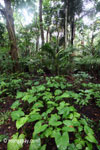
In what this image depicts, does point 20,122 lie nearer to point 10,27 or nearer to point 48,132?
point 48,132

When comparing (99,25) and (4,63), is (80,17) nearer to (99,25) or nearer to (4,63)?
(99,25)

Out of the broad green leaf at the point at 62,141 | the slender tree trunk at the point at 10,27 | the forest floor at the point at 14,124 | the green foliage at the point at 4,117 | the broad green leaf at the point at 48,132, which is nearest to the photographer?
the broad green leaf at the point at 62,141

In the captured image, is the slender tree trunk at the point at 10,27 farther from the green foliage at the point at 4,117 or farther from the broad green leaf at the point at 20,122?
the broad green leaf at the point at 20,122

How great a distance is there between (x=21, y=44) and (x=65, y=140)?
4.55m

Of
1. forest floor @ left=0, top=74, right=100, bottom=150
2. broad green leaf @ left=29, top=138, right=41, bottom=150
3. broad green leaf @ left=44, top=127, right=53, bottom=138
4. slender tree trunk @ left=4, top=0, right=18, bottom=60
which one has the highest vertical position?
slender tree trunk @ left=4, top=0, right=18, bottom=60

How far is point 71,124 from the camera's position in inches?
27.9

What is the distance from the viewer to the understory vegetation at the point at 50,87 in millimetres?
706

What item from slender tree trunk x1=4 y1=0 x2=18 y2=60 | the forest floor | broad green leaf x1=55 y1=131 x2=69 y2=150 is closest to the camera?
broad green leaf x1=55 y1=131 x2=69 y2=150

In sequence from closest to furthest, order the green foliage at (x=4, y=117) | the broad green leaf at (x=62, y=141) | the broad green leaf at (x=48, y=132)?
the broad green leaf at (x=62, y=141)
the broad green leaf at (x=48, y=132)
the green foliage at (x=4, y=117)

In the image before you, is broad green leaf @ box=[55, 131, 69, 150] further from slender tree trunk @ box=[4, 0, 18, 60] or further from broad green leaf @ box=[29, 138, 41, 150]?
slender tree trunk @ box=[4, 0, 18, 60]

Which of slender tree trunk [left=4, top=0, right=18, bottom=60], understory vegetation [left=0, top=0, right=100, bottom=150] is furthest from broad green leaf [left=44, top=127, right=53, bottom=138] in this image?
slender tree trunk [left=4, top=0, right=18, bottom=60]

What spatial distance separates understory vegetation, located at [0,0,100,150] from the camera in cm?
71

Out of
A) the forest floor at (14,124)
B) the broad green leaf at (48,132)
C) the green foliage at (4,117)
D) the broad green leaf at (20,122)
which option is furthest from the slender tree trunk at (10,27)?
the broad green leaf at (48,132)

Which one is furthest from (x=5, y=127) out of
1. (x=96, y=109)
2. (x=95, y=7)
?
(x=95, y=7)
